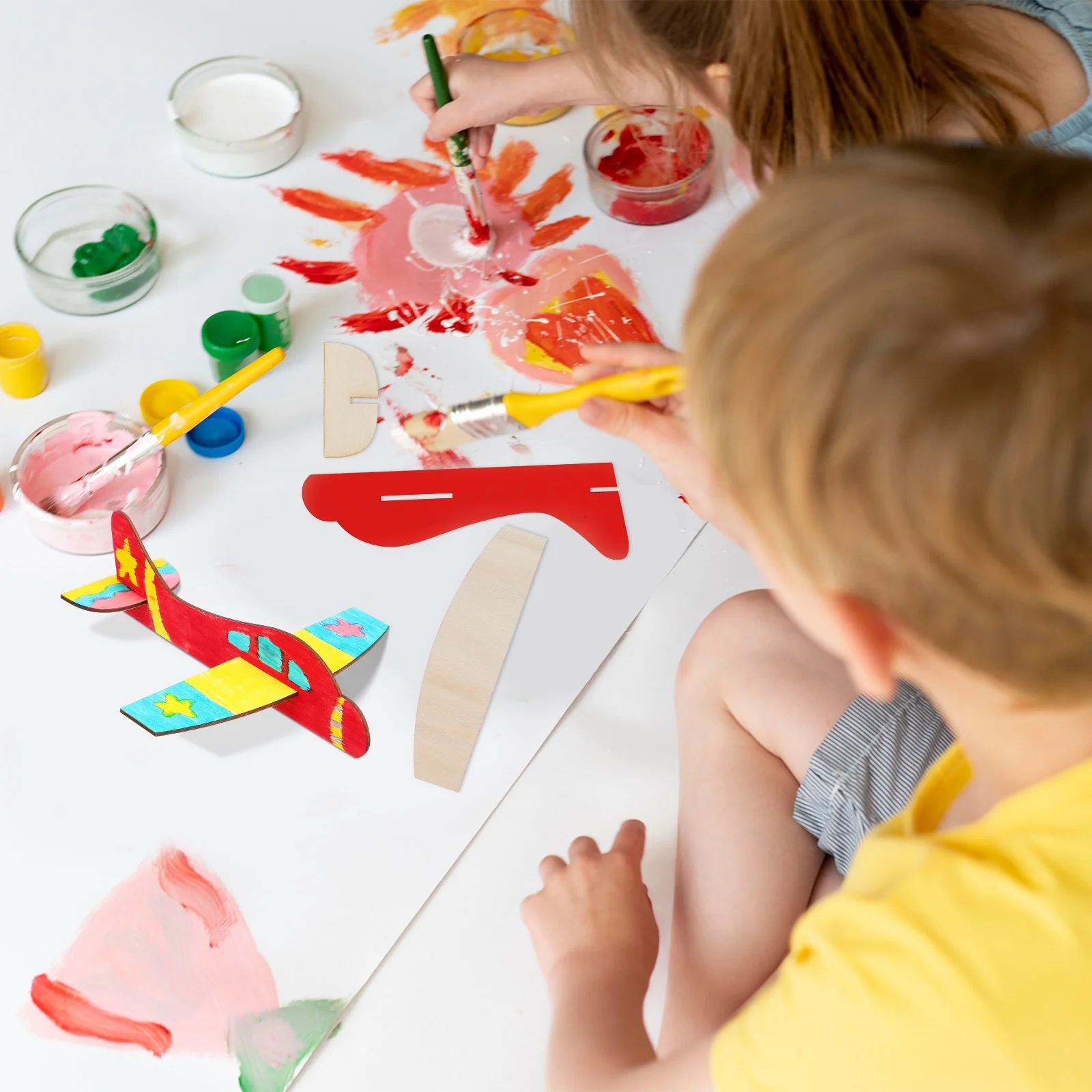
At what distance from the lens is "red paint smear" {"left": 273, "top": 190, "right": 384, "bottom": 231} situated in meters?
1.23

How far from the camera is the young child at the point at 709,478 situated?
822 millimetres

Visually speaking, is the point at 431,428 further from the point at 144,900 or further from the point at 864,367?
the point at 864,367

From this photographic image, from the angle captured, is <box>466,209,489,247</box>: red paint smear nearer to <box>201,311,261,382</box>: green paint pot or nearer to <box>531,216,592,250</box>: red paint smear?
<box>531,216,592,250</box>: red paint smear

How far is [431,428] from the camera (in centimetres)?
107

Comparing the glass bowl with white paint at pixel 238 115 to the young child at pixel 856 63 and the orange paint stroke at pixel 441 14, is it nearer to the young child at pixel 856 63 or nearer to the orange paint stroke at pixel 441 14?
the orange paint stroke at pixel 441 14

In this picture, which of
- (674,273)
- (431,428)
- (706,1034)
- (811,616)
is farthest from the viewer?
(674,273)

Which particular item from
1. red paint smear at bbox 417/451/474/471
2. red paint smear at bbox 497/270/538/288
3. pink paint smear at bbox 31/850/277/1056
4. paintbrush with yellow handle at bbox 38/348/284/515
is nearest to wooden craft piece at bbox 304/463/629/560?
red paint smear at bbox 417/451/474/471

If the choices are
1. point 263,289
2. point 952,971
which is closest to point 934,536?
point 952,971

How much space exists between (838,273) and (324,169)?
3.03 ft

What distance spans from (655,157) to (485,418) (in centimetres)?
50

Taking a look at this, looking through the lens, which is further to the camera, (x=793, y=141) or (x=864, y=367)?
(x=793, y=141)

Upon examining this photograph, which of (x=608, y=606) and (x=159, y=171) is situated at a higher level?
(x=159, y=171)

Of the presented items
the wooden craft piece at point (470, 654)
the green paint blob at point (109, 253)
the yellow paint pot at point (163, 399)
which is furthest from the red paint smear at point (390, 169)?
the wooden craft piece at point (470, 654)

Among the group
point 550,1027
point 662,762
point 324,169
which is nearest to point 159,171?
point 324,169
